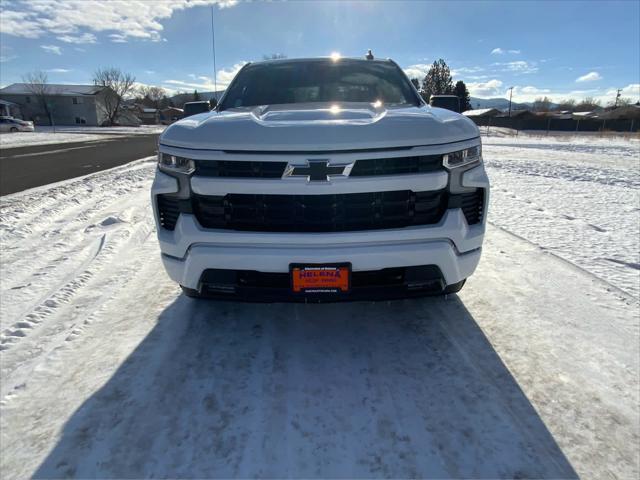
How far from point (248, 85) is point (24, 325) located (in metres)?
2.62

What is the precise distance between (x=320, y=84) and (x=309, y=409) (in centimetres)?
276

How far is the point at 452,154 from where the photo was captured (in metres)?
2.24

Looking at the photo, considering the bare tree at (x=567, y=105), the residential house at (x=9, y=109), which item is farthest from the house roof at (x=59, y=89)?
the bare tree at (x=567, y=105)

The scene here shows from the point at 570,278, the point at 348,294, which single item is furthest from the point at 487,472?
the point at 570,278

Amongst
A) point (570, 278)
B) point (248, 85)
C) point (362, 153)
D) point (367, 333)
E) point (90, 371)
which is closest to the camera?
point (362, 153)

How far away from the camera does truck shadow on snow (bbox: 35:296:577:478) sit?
67.0 inches

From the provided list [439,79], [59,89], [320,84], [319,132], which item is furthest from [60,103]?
[319,132]

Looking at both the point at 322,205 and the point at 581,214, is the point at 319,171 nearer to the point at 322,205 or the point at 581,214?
the point at 322,205

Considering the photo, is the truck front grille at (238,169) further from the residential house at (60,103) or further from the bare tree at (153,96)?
the bare tree at (153,96)

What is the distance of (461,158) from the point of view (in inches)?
89.9

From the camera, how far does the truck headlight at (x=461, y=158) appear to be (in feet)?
7.32

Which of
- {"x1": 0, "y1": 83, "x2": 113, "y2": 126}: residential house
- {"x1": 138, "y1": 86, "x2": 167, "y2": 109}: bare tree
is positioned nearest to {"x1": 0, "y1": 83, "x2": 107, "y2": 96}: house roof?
{"x1": 0, "y1": 83, "x2": 113, "y2": 126}: residential house

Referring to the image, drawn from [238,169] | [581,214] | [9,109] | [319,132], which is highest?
[9,109]

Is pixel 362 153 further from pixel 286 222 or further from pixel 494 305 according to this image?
pixel 494 305
